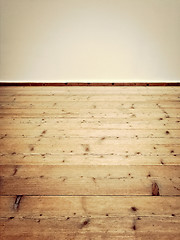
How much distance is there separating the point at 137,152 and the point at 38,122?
0.94 m

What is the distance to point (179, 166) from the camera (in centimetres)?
150

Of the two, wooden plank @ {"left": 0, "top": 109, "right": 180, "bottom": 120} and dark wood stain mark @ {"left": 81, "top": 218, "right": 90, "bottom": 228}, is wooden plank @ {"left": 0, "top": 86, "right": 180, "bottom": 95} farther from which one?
dark wood stain mark @ {"left": 81, "top": 218, "right": 90, "bottom": 228}

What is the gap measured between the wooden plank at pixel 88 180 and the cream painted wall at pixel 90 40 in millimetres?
1614

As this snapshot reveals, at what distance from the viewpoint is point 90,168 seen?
149 cm

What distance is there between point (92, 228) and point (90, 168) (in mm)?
446

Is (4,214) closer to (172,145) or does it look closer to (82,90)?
(172,145)

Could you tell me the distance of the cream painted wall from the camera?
2.54 meters

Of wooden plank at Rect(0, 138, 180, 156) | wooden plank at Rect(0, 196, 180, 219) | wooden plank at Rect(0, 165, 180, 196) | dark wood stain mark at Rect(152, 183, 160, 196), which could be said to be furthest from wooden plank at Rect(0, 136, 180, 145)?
wooden plank at Rect(0, 196, 180, 219)

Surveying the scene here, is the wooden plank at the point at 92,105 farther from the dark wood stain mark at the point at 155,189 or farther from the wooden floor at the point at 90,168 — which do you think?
the dark wood stain mark at the point at 155,189

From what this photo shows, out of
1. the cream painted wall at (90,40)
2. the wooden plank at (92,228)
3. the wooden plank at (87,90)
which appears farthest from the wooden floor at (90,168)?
the cream painted wall at (90,40)

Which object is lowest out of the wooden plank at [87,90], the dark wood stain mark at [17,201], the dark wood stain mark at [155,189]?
the dark wood stain mark at [17,201]

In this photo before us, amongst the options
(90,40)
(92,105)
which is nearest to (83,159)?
(92,105)

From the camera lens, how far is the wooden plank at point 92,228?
3.47 feet

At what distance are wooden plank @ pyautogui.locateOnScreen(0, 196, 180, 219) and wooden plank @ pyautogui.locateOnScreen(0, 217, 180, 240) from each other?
30 mm
